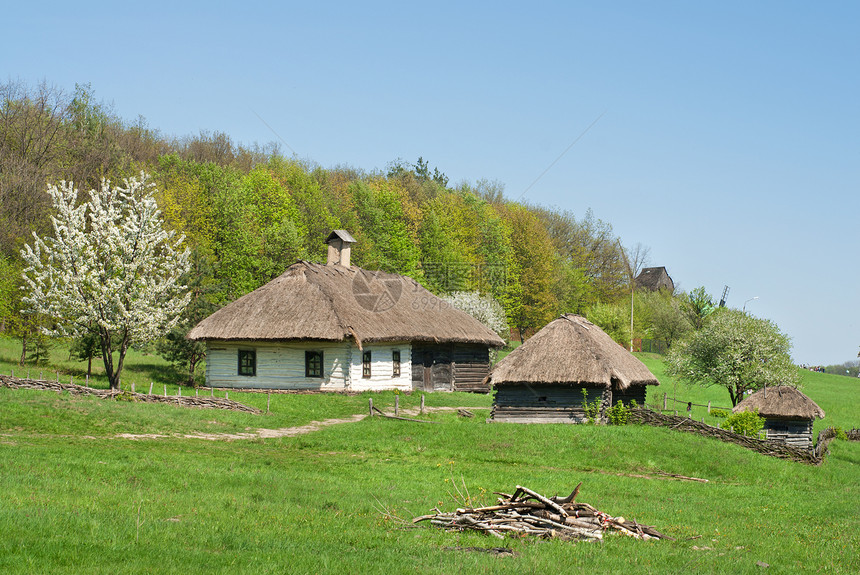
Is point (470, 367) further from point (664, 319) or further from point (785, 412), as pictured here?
point (664, 319)

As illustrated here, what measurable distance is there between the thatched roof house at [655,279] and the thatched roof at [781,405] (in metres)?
66.1

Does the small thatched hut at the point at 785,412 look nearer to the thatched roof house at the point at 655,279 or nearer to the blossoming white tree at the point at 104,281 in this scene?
the blossoming white tree at the point at 104,281

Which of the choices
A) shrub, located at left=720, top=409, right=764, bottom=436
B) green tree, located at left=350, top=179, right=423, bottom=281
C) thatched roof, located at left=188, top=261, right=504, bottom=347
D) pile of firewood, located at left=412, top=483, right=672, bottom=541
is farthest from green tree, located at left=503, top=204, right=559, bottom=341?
pile of firewood, located at left=412, top=483, right=672, bottom=541

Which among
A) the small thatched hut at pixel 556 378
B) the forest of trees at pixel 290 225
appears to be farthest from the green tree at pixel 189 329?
the small thatched hut at pixel 556 378

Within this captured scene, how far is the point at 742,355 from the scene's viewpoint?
Answer: 37.4 metres

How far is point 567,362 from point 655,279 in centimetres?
7469

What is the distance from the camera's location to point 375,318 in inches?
1500

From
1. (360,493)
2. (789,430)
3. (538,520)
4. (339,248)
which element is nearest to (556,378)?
(789,430)

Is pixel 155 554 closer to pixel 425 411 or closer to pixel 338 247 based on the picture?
pixel 425 411

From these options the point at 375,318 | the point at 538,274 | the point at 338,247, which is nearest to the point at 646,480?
the point at 375,318

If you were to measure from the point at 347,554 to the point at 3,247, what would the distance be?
1516 inches

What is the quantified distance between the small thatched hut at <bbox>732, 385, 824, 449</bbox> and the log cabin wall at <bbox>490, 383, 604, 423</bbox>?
7.16m

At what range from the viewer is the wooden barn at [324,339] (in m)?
35.4

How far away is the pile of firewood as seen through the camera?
11.9 m
